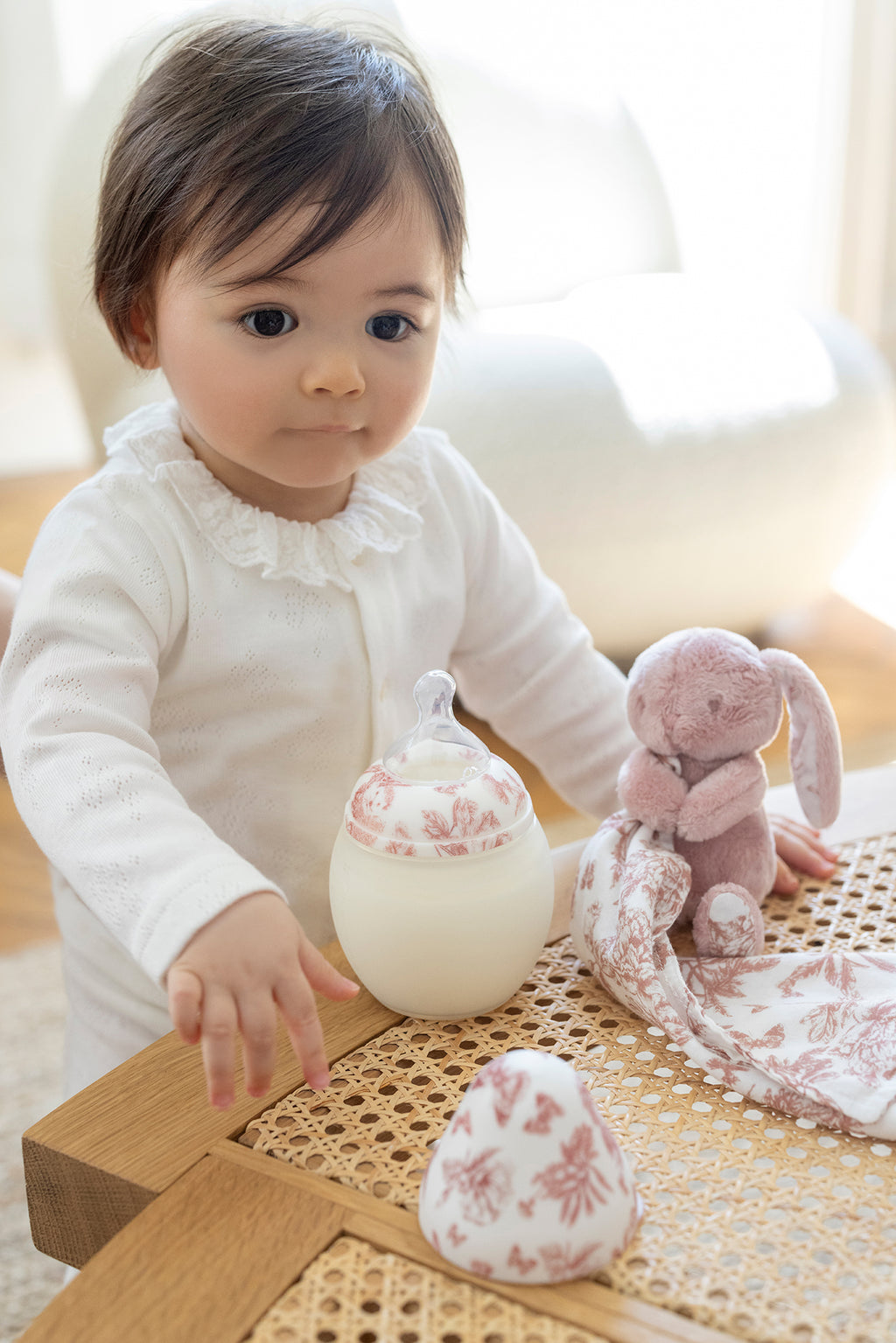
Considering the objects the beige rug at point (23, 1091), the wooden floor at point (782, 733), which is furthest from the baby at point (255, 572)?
the wooden floor at point (782, 733)

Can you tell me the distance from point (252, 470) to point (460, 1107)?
1.48 feet

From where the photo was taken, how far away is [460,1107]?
1.47 ft

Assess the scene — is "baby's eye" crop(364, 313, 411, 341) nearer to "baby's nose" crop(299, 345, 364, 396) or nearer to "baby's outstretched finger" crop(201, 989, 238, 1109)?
"baby's nose" crop(299, 345, 364, 396)

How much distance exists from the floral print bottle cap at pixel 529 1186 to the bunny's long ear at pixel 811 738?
0.87ft

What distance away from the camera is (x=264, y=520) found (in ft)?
2.58

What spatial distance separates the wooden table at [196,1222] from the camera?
1.38 ft

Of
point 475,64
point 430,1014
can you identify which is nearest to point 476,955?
point 430,1014

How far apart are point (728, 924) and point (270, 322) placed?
1.29 ft

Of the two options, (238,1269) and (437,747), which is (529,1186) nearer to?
(238,1269)

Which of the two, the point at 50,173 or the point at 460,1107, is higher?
the point at 50,173

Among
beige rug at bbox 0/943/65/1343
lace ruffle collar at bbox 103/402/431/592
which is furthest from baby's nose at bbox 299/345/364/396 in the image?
beige rug at bbox 0/943/65/1343

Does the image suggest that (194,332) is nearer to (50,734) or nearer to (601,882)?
(50,734)

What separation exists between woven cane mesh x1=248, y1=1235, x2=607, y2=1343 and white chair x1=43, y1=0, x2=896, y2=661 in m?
1.25

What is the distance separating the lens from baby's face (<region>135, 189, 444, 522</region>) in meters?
0.68
